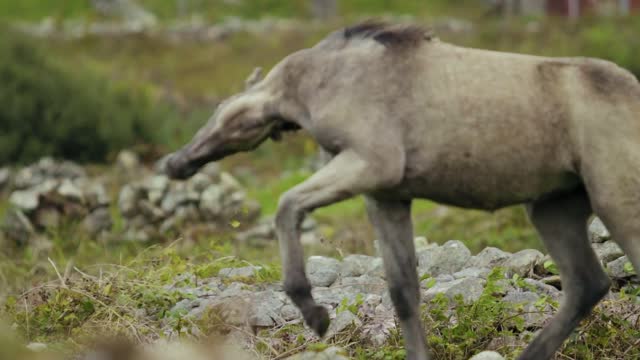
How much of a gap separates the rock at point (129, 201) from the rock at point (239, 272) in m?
8.52

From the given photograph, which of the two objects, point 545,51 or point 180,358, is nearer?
point 180,358

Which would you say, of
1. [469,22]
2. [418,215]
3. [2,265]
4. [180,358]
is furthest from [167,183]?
[469,22]

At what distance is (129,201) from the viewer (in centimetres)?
2067

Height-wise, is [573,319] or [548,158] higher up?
[548,158]

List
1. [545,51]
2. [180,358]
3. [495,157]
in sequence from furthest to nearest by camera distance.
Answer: [545,51], [495,157], [180,358]

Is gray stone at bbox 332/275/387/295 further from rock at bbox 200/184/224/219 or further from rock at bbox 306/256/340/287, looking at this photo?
rock at bbox 200/184/224/219

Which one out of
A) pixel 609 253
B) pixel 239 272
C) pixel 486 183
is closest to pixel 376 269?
pixel 239 272

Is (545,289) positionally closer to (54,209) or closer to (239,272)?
(239,272)

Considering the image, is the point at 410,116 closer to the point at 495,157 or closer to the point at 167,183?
the point at 495,157

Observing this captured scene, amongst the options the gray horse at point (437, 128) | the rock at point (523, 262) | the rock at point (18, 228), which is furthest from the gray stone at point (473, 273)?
the rock at point (18, 228)

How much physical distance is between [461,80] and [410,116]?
39cm

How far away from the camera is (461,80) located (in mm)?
8445

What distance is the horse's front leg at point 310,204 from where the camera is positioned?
26.4 feet

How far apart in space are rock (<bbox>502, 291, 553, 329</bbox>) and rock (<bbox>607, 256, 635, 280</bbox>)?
96cm
